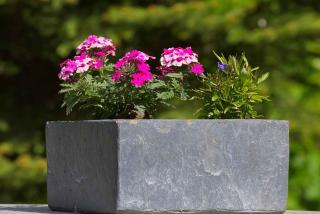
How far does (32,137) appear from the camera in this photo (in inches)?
291

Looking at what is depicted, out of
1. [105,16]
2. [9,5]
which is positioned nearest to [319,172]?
[105,16]

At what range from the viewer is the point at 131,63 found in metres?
3.48

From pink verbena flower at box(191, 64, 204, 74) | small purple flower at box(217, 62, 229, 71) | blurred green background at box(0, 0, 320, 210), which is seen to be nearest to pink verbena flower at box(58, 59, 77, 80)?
pink verbena flower at box(191, 64, 204, 74)

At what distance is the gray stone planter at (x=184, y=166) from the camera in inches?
127

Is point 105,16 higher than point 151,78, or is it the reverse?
point 105,16

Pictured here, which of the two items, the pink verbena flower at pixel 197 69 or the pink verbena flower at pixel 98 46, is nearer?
the pink verbena flower at pixel 197 69

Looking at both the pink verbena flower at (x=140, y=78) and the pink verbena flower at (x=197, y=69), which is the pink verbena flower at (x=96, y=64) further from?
the pink verbena flower at (x=197, y=69)

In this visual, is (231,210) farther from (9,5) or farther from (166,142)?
(9,5)

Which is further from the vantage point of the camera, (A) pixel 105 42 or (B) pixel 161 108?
(B) pixel 161 108

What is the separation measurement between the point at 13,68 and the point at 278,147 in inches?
169

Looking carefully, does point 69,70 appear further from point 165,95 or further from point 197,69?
point 197,69

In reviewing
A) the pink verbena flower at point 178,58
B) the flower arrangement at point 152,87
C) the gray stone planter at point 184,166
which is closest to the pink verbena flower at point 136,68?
the flower arrangement at point 152,87

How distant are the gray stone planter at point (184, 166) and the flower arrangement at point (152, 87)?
0.16 metres

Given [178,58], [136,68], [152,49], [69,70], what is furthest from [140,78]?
[152,49]
